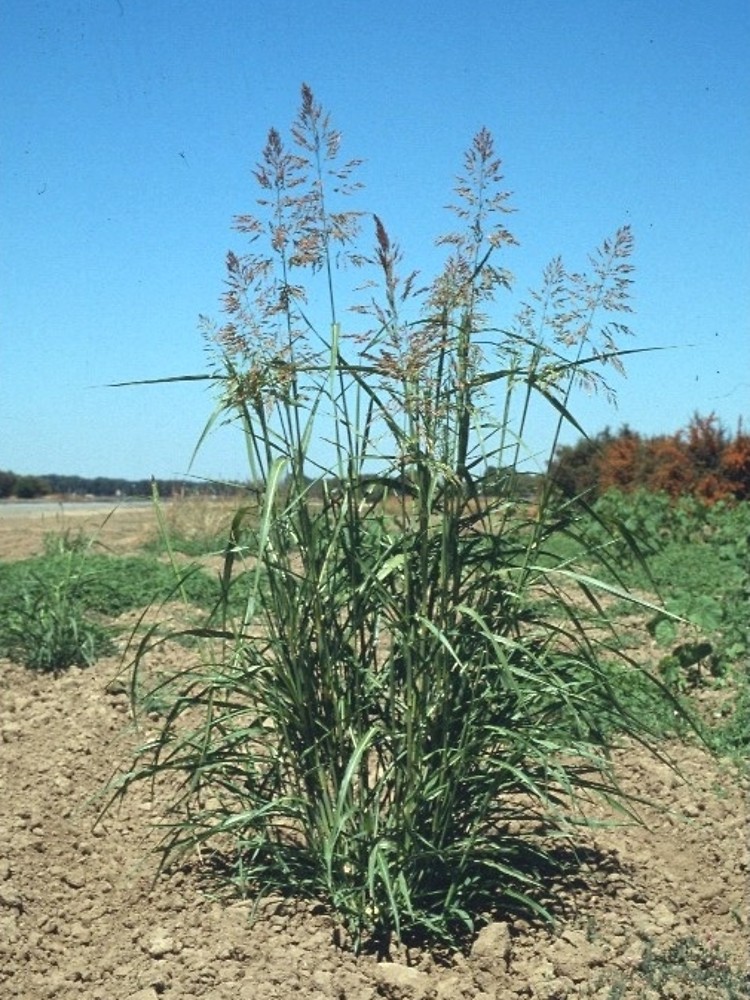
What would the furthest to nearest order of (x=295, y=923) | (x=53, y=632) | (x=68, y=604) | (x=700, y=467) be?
1. (x=700, y=467)
2. (x=68, y=604)
3. (x=53, y=632)
4. (x=295, y=923)

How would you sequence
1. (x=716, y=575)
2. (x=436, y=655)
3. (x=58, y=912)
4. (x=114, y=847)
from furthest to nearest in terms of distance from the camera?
(x=716, y=575), (x=114, y=847), (x=58, y=912), (x=436, y=655)

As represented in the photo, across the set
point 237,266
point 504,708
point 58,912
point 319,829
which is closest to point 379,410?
point 237,266

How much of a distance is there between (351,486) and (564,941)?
1316mm

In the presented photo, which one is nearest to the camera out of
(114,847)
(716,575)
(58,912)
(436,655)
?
(436,655)

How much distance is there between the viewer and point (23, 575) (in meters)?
8.12

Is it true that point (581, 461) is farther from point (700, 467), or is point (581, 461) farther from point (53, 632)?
point (53, 632)

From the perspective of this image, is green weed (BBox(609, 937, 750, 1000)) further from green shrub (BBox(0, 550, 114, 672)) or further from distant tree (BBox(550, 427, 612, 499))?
distant tree (BBox(550, 427, 612, 499))

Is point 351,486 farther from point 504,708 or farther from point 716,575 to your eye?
point 716,575

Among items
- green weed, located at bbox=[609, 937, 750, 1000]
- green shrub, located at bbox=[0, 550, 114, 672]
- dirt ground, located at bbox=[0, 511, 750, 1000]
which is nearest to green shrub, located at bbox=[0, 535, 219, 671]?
green shrub, located at bbox=[0, 550, 114, 672]

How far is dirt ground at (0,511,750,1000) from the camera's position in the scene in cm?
322

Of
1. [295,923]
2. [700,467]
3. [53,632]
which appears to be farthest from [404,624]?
[700,467]

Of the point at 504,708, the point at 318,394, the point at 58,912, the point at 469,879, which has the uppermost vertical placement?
the point at 318,394

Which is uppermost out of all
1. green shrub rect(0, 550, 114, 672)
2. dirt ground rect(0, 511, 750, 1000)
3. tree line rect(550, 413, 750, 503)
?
tree line rect(550, 413, 750, 503)

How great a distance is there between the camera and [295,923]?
349 cm
